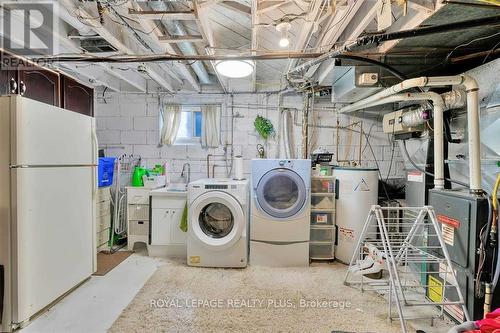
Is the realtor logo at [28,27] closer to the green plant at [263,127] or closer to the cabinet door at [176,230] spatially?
the cabinet door at [176,230]

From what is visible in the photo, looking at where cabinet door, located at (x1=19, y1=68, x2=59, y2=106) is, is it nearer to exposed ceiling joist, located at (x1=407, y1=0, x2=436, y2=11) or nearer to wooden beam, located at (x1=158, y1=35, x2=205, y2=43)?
wooden beam, located at (x1=158, y1=35, x2=205, y2=43)

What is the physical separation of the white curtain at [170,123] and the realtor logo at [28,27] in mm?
1662

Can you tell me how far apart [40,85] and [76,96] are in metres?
0.45

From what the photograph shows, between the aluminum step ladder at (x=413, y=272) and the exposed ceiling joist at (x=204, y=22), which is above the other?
the exposed ceiling joist at (x=204, y=22)

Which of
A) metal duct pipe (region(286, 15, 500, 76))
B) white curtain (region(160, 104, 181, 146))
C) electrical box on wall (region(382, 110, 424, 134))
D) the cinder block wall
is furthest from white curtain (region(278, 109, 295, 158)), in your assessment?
metal duct pipe (region(286, 15, 500, 76))

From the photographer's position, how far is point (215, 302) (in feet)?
7.84

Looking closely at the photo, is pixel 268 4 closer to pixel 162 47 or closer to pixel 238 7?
pixel 238 7

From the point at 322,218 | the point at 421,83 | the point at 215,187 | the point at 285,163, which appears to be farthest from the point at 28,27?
the point at 322,218

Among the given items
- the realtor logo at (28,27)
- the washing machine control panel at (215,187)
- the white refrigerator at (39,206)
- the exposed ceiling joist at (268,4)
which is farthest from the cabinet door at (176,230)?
the exposed ceiling joist at (268,4)

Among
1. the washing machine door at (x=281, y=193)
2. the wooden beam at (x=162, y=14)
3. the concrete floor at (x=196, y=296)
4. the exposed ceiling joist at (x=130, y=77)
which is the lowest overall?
the concrete floor at (x=196, y=296)

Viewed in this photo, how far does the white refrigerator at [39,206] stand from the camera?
6.35 ft

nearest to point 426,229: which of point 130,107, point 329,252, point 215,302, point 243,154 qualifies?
point 329,252

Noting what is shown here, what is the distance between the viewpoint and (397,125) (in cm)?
322

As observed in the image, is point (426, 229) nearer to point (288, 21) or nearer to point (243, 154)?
point (288, 21)
